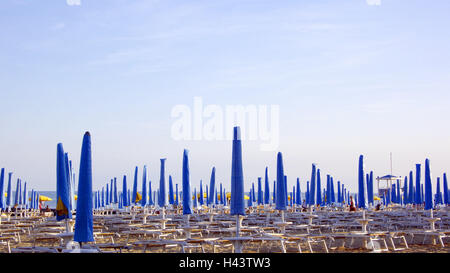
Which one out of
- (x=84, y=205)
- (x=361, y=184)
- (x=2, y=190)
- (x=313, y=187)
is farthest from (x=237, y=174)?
(x=2, y=190)

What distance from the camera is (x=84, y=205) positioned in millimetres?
5867

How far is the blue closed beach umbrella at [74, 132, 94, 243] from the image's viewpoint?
5855mm

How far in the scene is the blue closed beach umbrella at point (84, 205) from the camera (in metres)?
5.86

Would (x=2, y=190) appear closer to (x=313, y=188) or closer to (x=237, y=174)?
(x=313, y=188)

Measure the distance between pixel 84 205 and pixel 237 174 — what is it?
228 centimetres

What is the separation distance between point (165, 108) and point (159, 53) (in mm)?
3146

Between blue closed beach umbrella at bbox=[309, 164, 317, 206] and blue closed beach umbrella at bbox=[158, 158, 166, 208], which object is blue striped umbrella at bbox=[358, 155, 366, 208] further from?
blue closed beach umbrella at bbox=[158, 158, 166, 208]

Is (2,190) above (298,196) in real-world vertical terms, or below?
above

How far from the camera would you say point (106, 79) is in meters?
14.9

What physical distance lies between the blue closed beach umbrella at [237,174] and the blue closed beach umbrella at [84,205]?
2.14 metres

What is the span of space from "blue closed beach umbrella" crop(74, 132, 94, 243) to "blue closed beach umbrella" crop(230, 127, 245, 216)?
2137mm

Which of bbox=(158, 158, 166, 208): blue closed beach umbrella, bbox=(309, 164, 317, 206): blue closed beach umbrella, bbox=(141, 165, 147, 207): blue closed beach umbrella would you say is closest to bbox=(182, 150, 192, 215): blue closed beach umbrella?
bbox=(158, 158, 166, 208): blue closed beach umbrella

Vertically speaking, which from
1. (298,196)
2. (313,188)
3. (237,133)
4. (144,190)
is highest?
(237,133)
